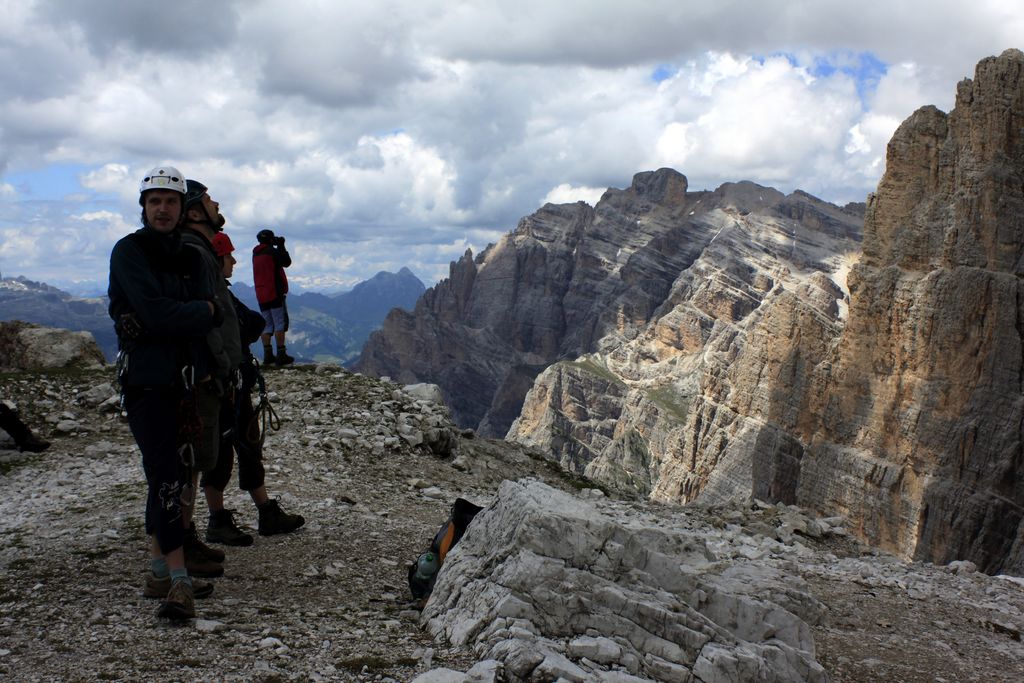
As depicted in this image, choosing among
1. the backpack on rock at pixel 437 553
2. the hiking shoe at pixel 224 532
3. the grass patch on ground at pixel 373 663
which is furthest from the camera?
the hiking shoe at pixel 224 532

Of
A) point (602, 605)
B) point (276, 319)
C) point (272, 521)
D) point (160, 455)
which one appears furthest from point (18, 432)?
point (602, 605)

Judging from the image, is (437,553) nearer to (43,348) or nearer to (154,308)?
(154,308)

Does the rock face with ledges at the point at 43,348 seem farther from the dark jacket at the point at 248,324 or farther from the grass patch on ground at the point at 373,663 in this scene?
the grass patch on ground at the point at 373,663

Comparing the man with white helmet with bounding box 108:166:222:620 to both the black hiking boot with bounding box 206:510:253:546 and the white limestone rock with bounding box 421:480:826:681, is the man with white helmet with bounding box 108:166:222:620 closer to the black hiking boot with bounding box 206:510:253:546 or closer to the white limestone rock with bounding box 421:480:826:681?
the black hiking boot with bounding box 206:510:253:546

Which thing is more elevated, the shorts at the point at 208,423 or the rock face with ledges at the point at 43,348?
the shorts at the point at 208,423

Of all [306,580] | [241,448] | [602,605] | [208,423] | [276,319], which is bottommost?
[306,580]

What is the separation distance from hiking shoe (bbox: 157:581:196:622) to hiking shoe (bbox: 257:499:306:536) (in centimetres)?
264

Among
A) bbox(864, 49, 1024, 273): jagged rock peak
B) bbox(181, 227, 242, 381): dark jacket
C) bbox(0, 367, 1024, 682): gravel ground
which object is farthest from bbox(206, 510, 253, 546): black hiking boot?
bbox(864, 49, 1024, 273): jagged rock peak

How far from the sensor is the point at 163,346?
667cm

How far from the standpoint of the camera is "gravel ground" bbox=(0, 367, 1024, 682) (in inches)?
235

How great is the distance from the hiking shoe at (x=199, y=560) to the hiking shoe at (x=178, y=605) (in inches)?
40.9

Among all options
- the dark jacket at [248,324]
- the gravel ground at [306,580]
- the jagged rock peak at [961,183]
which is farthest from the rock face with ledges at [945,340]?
the dark jacket at [248,324]

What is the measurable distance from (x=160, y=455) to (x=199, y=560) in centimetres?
162

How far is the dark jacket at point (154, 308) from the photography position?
6.50 meters
